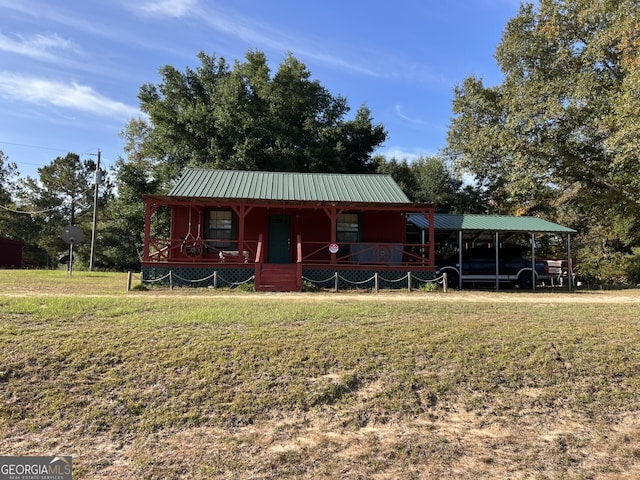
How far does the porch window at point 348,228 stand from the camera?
1739 centimetres

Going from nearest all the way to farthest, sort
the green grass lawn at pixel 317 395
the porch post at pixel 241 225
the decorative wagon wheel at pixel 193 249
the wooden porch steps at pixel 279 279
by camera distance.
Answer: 1. the green grass lawn at pixel 317 395
2. the wooden porch steps at pixel 279 279
3. the porch post at pixel 241 225
4. the decorative wagon wheel at pixel 193 249

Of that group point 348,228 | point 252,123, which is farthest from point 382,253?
point 252,123

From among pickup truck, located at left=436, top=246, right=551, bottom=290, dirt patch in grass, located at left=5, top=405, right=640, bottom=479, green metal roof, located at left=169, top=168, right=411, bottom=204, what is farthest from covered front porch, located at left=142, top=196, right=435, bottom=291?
dirt patch in grass, located at left=5, top=405, right=640, bottom=479

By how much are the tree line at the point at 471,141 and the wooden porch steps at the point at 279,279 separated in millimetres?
10814

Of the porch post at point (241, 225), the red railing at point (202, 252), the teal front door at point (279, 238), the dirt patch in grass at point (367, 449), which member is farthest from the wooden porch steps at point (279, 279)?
the dirt patch in grass at point (367, 449)

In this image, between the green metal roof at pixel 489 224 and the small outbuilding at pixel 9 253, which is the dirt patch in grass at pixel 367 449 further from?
the small outbuilding at pixel 9 253

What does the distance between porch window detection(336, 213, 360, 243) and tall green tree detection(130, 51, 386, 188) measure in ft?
32.8

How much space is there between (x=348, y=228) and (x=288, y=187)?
2979mm

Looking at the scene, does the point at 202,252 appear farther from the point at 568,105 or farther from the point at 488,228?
the point at 568,105

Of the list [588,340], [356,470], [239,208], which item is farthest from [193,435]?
[239,208]

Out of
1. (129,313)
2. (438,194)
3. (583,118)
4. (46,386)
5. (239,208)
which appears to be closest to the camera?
(46,386)

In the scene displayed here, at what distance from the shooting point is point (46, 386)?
552 cm

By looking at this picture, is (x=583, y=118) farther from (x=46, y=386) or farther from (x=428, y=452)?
(x=46, y=386)

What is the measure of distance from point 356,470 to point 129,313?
6.03m
